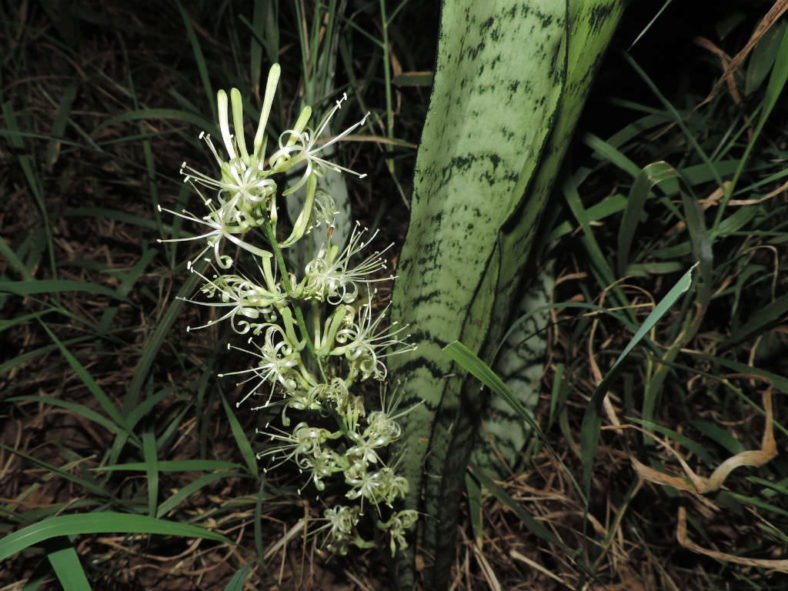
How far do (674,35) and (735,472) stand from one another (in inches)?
28.5

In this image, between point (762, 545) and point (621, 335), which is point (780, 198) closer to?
point (621, 335)

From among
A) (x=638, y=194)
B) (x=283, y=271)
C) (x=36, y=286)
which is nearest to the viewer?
(x=283, y=271)

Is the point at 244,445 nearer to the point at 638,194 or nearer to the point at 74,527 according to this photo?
the point at 74,527

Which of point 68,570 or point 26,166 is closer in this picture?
point 68,570

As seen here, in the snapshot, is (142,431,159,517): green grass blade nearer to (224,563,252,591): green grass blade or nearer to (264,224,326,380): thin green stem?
(224,563,252,591): green grass blade

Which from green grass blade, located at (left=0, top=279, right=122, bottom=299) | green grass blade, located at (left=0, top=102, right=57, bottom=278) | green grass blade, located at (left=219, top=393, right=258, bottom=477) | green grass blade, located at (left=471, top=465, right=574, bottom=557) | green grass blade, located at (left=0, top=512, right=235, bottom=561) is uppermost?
green grass blade, located at (left=0, top=102, right=57, bottom=278)

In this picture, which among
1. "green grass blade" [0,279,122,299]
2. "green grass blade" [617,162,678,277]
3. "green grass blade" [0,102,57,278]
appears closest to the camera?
"green grass blade" [617,162,678,277]

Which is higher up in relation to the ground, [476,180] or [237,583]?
[476,180]

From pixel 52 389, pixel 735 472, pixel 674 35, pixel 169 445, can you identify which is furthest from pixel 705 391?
pixel 52 389

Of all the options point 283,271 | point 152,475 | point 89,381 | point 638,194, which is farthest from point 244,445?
point 638,194

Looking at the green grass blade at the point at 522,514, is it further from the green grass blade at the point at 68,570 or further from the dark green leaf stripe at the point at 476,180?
the green grass blade at the point at 68,570

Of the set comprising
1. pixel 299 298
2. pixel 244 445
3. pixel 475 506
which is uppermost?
pixel 299 298

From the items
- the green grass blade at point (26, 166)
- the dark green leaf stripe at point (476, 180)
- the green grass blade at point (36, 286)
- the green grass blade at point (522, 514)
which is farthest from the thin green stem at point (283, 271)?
the green grass blade at point (26, 166)

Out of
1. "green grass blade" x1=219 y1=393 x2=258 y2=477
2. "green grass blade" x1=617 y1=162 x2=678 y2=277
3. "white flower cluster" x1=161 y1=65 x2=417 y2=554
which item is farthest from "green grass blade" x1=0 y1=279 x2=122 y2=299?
"green grass blade" x1=617 y1=162 x2=678 y2=277
